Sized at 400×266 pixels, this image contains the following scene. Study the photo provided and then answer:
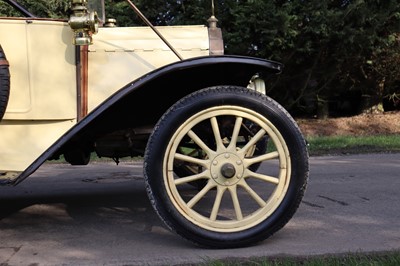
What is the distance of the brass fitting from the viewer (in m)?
3.22

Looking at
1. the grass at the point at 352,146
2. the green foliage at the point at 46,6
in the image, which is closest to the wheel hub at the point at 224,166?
the grass at the point at 352,146

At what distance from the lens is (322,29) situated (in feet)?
34.2

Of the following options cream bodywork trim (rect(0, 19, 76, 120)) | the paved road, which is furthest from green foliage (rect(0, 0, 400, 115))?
cream bodywork trim (rect(0, 19, 76, 120))

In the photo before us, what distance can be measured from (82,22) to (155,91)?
2.19ft

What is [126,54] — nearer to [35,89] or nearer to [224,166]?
[35,89]

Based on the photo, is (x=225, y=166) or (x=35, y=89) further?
(x=35, y=89)

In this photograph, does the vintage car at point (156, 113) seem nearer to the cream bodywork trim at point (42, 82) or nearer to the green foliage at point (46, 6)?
the cream bodywork trim at point (42, 82)

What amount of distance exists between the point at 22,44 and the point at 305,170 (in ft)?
6.62

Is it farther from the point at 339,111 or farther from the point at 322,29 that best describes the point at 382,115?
the point at 322,29

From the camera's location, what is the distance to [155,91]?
3527 mm

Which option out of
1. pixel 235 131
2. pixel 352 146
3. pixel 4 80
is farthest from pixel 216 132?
pixel 352 146

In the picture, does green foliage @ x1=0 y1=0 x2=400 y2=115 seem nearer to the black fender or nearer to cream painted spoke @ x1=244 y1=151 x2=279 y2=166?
the black fender

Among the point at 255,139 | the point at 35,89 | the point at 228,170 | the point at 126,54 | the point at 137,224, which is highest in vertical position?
the point at 126,54

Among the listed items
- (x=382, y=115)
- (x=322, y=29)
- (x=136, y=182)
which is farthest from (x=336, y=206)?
(x=382, y=115)
